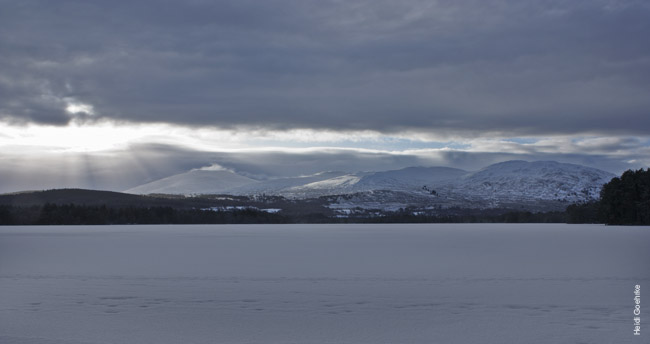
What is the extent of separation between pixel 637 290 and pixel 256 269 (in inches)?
791

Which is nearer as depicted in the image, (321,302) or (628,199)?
(321,302)

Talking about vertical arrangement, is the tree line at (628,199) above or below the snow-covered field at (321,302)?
above

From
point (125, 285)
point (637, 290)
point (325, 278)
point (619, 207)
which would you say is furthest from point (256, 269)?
point (619, 207)

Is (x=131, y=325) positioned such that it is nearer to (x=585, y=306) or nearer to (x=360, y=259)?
(x=585, y=306)

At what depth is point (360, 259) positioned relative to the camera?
160ft

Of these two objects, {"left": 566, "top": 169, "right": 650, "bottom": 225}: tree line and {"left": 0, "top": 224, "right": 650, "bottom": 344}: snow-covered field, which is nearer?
{"left": 0, "top": 224, "right": 650, "bottom": 344}: snow-covered field

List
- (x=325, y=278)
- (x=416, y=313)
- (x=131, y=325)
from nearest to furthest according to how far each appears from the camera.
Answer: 1. (x=131, y=325)
2. (x=416, y=313)
3. (x=325, y=278)

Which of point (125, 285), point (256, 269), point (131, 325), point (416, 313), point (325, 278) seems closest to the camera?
point (131, 325)

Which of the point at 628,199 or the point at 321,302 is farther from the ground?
the point at 628,199

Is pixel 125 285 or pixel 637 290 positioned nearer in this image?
pixel 637 290

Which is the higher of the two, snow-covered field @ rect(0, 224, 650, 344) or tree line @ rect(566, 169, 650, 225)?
tree line @ rect(566, 169, 650, 225)

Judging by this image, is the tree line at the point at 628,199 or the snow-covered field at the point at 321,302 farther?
the tree line at the point at 628,199

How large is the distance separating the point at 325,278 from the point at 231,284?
4.93 metres

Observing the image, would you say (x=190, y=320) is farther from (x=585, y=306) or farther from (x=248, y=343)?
(x=585, y=306)
